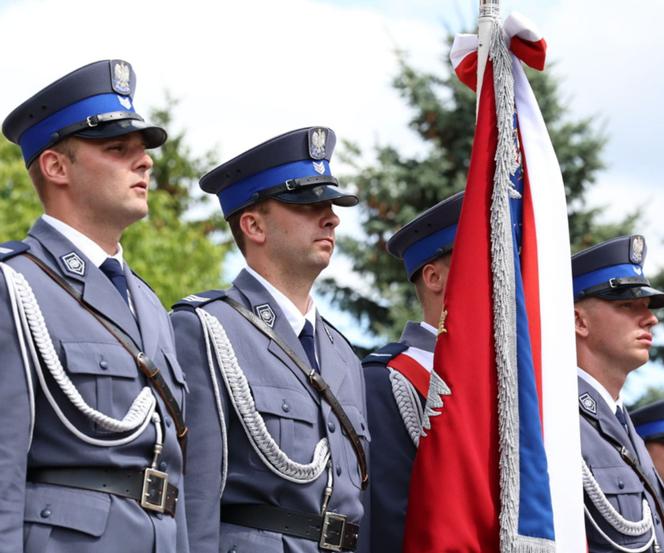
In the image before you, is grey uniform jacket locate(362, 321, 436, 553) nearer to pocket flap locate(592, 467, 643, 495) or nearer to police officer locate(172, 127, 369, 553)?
police officer locate(172, 127, 369, 553)

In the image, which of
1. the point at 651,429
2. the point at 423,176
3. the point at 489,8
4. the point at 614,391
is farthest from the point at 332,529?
the point at 423,176

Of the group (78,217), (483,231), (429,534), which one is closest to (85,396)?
(78,217)

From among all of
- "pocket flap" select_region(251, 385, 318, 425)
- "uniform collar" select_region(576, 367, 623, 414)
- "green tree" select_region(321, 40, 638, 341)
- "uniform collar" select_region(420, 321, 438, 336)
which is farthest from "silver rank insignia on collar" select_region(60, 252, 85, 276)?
"green tree" select_region(321, 40, 638, 341)

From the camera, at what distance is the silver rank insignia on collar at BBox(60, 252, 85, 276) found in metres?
4.29

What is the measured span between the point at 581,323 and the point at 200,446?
2583mm

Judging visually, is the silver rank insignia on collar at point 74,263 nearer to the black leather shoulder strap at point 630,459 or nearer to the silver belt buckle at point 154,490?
the silver belt buckle at point 154,490

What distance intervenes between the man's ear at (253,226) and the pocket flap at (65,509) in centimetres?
157

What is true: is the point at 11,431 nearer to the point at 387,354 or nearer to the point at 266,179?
the point at 266,179

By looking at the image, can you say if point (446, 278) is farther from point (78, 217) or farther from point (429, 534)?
point (78, 217)

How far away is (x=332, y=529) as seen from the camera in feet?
15.9

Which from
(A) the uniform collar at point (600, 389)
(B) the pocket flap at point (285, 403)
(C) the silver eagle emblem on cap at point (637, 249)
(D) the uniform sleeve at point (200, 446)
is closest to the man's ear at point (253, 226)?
(D) the uniform sleeve at point (200, 446)

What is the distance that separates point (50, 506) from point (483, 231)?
2258mm

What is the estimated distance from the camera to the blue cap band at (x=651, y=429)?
7.57 metres

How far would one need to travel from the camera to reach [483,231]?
18.0 feet
